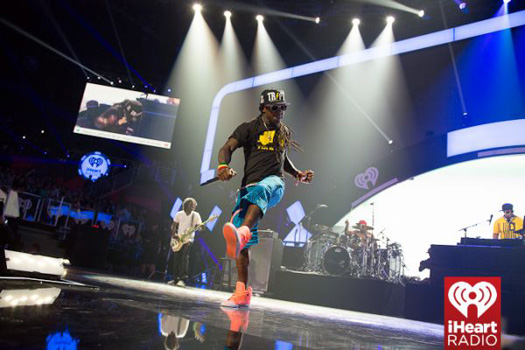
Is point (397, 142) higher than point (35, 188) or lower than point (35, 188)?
higher

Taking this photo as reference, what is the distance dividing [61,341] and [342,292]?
6.42 metres

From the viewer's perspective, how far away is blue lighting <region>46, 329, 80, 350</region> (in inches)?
42.7

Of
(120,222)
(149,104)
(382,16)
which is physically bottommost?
→ (120,222)

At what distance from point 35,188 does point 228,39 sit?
769 cm

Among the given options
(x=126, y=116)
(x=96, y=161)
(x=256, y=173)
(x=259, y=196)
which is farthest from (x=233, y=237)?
(x=96, y=161)

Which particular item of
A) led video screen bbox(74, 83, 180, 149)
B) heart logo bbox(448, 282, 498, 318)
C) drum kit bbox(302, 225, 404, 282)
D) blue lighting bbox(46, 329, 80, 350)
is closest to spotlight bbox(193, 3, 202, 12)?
led video screen bbox(74, 83, 180, 149)

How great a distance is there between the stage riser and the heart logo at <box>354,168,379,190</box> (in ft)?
12.2

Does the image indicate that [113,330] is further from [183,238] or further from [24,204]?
[24,204]

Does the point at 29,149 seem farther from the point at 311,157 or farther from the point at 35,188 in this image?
the point at 311,157

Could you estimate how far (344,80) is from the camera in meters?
11.3

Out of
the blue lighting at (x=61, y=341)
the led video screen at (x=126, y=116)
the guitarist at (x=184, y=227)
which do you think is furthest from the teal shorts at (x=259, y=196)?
the led video screen at (x=126, y=116)

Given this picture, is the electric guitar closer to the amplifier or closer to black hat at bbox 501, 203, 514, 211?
the amplifier

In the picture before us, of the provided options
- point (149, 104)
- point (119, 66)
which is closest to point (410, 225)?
point (149, 104)

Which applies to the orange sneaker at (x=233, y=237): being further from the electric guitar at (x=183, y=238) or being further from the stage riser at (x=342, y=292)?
the stage riser at (x=342, y=292)
